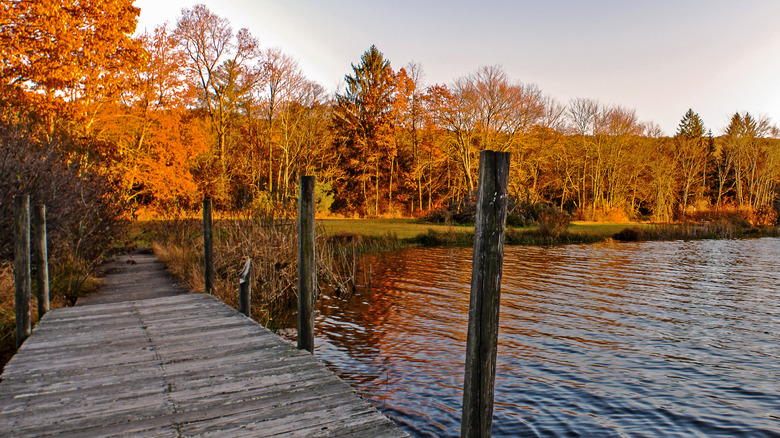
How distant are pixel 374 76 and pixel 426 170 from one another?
9.56m

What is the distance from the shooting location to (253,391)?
422cm

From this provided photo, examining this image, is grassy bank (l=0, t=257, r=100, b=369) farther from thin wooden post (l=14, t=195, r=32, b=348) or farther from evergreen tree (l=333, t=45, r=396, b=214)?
evergreen tree (l=333, t=45, r=396, b=214)

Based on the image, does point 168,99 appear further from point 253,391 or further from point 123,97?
point 253,391

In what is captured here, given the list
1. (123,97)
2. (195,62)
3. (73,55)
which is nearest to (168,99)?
(123,97)

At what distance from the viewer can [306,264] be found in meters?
5.78

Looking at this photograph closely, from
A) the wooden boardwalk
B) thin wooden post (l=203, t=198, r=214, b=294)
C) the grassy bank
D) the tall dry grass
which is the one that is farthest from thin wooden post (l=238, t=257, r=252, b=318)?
the grassy bank

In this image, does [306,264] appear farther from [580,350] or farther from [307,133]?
[307,133]

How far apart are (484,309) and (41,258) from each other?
6.50m

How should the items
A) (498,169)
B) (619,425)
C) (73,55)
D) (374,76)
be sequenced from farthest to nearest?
(374,76)
(73,55)
(619,425)
(498,169)

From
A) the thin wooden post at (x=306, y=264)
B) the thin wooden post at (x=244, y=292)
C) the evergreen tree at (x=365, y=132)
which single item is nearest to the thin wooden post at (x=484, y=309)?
the thin wooden post at (x=306, y=264)

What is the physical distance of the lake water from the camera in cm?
627

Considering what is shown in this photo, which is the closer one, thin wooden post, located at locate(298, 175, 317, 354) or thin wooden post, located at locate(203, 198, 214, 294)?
thin wooden post, located at locate(298, 175, 317, 354)

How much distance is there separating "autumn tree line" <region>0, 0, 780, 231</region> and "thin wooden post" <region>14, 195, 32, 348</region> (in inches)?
106

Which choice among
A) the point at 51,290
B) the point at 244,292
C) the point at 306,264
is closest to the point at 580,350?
the point at 306,264
